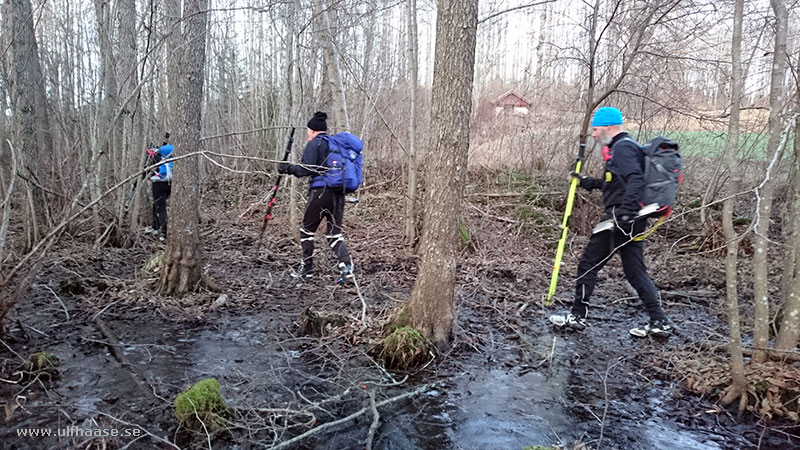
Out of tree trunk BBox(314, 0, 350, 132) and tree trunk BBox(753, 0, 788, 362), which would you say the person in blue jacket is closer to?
tree trunk BBox(314, 0, 350, 132)

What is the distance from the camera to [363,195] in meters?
11.9

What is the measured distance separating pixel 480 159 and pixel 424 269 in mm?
8108

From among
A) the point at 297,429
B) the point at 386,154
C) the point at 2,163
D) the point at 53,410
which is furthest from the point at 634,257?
the point at 386,154

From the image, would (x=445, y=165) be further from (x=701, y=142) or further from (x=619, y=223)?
(x=701, y=142)

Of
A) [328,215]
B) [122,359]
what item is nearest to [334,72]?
[328,215]

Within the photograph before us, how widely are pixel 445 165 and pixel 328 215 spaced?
2954 millimetres

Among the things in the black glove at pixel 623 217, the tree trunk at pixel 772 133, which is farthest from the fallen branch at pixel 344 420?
the tree trunk at pixel 772 133

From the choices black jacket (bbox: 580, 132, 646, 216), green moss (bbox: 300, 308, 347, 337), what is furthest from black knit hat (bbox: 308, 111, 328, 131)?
black jacket (bbox: 580, 132, 646, 216)

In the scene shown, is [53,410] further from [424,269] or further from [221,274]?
[221,274]

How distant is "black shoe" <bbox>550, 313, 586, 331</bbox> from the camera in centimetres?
552

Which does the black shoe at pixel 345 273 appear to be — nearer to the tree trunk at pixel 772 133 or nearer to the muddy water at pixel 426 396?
the muddy water at pixel 426 396

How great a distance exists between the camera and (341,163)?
6.46 m

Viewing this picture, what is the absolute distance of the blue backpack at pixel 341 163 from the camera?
642 cm

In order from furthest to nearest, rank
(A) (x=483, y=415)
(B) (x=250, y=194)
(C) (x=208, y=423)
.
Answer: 1. (B) (x=250, y=194)
2. (A) (x=483, y=415)
3. (C) (x=208, y=423)
